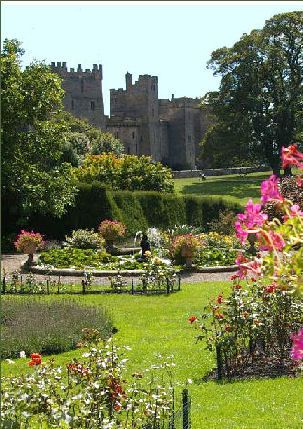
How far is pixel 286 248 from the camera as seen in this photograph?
3367 mm

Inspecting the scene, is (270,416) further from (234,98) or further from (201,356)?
(234,98)

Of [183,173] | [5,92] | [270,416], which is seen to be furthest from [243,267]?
[183,173]

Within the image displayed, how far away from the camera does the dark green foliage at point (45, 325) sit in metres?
10.6

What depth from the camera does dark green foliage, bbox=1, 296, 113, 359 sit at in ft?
34.7

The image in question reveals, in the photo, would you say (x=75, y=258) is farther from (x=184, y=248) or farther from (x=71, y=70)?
(x=71, y=70)

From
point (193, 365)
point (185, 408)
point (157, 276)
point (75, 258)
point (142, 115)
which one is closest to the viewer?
point (185, 408)

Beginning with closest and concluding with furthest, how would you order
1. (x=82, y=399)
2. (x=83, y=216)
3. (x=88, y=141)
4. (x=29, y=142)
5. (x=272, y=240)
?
(x=272, y=240)
(x=82, y=399)
(x=29, y=142)
(x=83, y=216)
(x=88, y=141)

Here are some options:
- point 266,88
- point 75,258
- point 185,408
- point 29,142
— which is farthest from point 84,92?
point 185,408

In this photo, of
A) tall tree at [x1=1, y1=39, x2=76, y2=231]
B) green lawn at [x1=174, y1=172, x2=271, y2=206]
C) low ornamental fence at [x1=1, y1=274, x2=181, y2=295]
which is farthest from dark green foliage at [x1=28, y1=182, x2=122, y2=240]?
green lawn at [x1=174, y1=172, x2=271, y2=206]

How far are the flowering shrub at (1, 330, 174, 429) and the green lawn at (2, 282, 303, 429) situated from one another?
4.00 ft

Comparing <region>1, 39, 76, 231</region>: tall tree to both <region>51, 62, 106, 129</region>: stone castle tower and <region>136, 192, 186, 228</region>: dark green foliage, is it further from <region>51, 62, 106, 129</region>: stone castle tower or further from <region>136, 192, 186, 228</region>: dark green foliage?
<region>51, 62, 106, 129</region>: stone castle tower

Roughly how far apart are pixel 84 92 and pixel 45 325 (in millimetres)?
69801

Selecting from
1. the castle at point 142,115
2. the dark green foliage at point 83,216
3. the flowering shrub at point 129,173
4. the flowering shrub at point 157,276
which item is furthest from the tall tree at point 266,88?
the flowering shrub at point 157,276

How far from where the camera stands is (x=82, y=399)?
5.52 meters
